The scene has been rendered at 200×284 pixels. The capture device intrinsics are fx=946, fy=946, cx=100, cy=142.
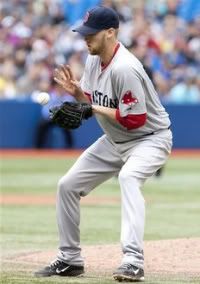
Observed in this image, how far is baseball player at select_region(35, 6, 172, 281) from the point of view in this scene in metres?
6.89

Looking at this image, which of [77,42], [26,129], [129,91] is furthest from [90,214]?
[77,42]

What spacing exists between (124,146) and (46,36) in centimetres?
1494

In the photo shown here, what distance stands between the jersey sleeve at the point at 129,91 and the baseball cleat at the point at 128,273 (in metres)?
1.11

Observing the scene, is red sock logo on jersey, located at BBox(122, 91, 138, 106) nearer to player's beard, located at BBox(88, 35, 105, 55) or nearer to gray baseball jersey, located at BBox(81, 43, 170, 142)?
gray baseball jersey, located at BBox(81, 43, 170, 142)

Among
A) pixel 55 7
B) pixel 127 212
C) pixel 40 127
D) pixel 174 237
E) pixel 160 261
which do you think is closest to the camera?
pixel 127 212

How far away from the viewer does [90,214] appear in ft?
39.8

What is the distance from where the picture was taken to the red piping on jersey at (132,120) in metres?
6.96

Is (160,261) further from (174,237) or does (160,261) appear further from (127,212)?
(174,237)

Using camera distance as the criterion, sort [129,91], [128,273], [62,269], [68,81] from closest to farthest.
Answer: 1. [128,273]
2. [129,91]
3. [62,269]
4. [68,81]

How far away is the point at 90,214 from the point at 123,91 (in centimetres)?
537

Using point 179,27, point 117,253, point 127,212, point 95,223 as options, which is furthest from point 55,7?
point 127,212

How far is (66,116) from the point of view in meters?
7.12

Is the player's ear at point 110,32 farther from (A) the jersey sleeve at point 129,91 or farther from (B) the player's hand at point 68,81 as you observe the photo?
(B) the player's hand at point 68,81

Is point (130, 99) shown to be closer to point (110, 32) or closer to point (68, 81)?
point (110, 32)
